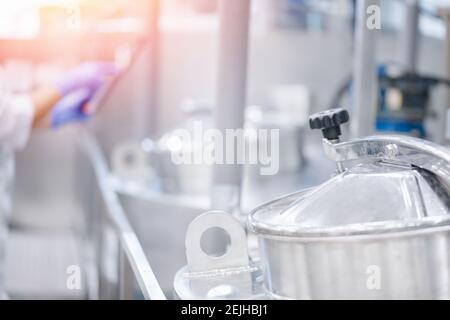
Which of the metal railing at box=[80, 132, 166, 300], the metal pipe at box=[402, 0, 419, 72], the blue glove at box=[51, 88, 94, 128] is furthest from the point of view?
the metal pipe at box=[402, 0, 419, 72]

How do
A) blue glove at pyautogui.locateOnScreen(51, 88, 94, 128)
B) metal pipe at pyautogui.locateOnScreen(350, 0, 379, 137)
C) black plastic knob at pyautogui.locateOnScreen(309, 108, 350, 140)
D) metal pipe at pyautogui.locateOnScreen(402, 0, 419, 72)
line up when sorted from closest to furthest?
black plastic knob at pyautogui.locateOnScreen(309, 108, 350, 140)
metal pipe at pyautogui.locateOnScreen(350, 0, 379, 137)
blue glove at pyautogui.locateOnScreen(51, 88, 94, 128)
metal pipe at pyautogui.locateOnScreen(402, 0, 419, 72)

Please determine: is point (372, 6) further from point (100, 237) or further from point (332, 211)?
point (100, 237)

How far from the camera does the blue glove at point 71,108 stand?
1.86m

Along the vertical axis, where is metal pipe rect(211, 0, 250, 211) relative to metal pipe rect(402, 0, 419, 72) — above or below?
below

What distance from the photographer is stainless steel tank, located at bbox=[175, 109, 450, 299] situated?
19.0 inches

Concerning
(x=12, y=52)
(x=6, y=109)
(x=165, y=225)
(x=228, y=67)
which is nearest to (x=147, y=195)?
(x=165, y=225)

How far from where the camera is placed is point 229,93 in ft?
3.24

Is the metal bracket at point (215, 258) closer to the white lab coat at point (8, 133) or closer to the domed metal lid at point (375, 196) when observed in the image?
the domed metal lid at point (375, 196)

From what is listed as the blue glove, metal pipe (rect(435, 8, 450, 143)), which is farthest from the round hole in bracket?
the blue glove

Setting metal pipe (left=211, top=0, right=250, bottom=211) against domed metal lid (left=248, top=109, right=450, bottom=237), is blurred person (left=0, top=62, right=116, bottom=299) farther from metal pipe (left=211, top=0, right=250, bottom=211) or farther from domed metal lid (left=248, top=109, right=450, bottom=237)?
domed metal lid (left=248, top=109, right=450, bottom=237)

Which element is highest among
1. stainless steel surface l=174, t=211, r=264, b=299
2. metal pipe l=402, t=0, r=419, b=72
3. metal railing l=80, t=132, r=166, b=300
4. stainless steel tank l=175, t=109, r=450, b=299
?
metal pipe l=402, t=0, r=419, b=72

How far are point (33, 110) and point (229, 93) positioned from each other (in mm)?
751

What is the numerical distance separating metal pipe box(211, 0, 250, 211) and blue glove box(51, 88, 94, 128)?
3.14ft
